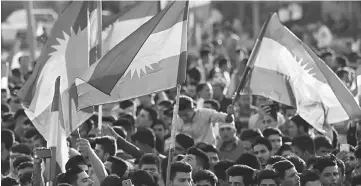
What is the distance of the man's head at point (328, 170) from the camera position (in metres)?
12.6

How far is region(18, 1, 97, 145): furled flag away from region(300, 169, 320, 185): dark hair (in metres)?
2.32

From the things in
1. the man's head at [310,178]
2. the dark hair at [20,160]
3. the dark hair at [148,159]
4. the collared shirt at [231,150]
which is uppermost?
the collared shirt at [231,150]

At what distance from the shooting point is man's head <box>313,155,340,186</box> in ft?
41.5

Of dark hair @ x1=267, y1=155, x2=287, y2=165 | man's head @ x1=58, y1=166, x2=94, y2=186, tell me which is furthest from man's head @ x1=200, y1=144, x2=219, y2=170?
man's head @ x1=58, y1=166, x2=94, y2=186

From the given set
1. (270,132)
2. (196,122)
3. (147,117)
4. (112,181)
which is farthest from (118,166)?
(147,117)

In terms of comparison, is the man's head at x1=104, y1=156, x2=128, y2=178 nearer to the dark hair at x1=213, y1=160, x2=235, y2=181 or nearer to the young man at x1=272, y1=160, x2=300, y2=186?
the dark hair at x1=213, y1=160, x2=235, y2=181

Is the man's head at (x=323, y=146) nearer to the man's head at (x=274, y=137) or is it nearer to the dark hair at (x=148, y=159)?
the man's head at (x=274, y=137)

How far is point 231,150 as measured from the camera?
47.9 ft

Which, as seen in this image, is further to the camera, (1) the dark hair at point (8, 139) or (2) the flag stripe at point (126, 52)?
(1) the dark hair at point (8, 139)

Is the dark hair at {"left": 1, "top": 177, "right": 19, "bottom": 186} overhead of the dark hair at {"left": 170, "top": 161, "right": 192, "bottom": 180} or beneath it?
beneath

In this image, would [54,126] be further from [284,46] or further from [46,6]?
[46,6]

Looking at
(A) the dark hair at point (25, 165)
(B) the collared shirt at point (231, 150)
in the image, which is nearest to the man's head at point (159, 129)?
(B) the collared shirt at point (231, 150)

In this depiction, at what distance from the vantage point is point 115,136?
558 inches

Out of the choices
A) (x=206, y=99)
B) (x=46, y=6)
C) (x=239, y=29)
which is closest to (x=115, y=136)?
(x=206, y=99)
